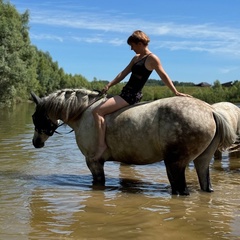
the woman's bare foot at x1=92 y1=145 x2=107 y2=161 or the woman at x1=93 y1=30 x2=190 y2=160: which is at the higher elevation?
the woman at x1=93 y1=30 x2=190 y2=160

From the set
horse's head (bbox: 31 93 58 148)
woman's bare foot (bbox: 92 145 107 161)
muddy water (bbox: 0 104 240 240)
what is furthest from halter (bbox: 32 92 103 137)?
woman's bare foot (bbox: 92 145 107 161)

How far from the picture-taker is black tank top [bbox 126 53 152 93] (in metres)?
6.86

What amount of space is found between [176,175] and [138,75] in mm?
1776

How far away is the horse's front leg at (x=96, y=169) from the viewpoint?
732 cm

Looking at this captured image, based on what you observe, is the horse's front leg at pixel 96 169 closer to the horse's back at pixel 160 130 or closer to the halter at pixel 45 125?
the horse's back at pixel 160 130

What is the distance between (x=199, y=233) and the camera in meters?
4.40

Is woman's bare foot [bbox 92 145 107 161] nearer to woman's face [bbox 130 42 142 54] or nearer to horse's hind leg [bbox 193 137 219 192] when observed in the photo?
horse's hind leg [bbox 193 137 219 192]

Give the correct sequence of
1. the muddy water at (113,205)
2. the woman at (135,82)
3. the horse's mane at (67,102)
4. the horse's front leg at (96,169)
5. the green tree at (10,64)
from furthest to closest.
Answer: the green tree at (10,64)
the horse's mane at (67,102)
the horse's front leg at (96,169)
the woman at (135,82)
the muddy water at (113,205)

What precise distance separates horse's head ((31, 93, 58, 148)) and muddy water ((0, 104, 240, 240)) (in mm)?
831

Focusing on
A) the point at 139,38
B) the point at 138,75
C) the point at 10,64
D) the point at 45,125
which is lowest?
the point at 45,125

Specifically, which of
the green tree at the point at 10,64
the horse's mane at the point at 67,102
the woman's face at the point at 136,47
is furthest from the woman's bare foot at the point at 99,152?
the green tree at the point at 10,64

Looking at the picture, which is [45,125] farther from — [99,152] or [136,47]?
[136,47]

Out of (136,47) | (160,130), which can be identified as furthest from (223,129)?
(136,47)

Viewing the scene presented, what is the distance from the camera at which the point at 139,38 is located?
22.5 ft
